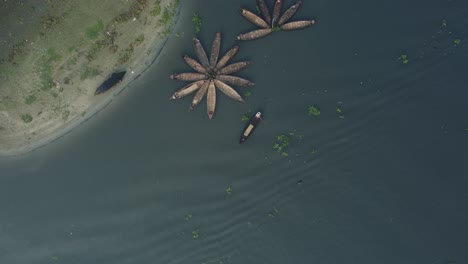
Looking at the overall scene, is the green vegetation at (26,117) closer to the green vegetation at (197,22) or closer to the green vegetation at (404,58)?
the green vegetation at (197,22)

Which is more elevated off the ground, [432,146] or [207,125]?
[207,125]

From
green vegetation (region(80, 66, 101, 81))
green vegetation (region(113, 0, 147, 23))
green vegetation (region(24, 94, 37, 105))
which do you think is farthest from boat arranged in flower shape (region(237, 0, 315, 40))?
green vegetation (region(24, 94, 37, 105))

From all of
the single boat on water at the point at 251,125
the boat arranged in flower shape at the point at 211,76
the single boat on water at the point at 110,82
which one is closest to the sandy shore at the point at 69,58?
the single boat on water at the point at 110,82

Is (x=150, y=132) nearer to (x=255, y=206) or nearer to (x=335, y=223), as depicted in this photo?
(x=255, y=206)

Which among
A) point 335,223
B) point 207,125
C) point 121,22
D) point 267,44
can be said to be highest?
point 121,22

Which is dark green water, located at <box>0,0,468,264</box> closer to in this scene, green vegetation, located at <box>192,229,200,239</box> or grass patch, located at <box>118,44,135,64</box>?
green vegetation, located at <box>192,229,200,239</box>

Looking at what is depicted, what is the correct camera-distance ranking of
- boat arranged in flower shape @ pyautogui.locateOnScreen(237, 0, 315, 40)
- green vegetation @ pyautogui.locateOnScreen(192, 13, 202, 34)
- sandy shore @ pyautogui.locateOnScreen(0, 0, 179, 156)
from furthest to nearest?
green vegetation @ pyautogui.locateOnScreen(192, 13, 202, 34) < boat arranged in flower shape @ pyautogui.locateOnScreen(237, 0, 315, 40) < sandy shore @ pyautogui.locateOnScreen(0, 0, 179, 156)

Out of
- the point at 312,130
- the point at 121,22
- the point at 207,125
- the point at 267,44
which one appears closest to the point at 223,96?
the point at 207,125
